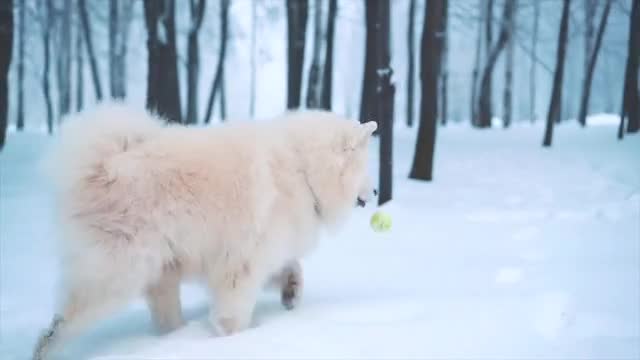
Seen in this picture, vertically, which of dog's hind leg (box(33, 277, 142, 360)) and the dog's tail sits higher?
the dog's tail

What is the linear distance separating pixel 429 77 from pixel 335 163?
23.4 ft

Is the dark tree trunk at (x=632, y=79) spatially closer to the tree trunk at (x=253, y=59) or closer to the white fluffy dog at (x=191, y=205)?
the white fluffy dog at (x=191, y=205)

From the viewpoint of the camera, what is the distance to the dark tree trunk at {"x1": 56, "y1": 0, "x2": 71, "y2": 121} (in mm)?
32125

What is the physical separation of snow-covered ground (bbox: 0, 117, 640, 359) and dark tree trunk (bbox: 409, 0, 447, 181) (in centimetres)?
66

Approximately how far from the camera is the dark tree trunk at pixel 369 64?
43.9 feet

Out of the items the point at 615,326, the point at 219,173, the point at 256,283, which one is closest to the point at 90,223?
the point at 219,173

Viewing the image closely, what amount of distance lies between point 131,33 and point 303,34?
19.9m

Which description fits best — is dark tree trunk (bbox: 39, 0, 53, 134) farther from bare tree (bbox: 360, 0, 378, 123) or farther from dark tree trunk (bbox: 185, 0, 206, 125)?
bare tree (bbox: 360, 0, 378, 123)

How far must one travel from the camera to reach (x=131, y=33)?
37.2 meters

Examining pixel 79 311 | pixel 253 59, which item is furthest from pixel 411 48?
pixel 79 311

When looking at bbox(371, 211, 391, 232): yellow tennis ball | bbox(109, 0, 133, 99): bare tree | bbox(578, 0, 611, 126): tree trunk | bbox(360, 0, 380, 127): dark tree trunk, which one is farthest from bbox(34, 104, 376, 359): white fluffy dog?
bbox(109, 0, 133, 99): bare tree

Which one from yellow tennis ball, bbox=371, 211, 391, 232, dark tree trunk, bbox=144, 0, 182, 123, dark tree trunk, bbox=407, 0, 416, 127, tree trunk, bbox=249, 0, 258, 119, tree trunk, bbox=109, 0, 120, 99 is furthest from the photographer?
tree trunk, bbox=249, 0, 258, 119

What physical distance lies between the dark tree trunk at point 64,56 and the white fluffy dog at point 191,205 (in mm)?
27673

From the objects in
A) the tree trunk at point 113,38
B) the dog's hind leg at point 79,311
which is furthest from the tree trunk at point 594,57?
the dog's hind leg at point 79,311
